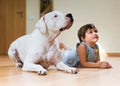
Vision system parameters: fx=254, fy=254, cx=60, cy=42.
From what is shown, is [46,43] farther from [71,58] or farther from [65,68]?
[71,58]

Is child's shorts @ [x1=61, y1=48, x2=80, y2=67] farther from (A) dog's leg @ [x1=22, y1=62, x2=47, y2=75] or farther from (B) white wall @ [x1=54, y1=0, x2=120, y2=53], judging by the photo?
(B) white wall @ [x1=54, y1=0, x2=120, y2=53]

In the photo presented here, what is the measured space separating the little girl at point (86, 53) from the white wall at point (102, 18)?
273 centimetres

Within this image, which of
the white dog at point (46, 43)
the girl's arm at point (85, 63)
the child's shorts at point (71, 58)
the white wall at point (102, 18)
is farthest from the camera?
the white wall at point (102, 18)

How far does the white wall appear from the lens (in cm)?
499

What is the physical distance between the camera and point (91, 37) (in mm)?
2264

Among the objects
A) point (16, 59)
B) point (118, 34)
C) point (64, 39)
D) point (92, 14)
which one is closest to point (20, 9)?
point (64, 39)

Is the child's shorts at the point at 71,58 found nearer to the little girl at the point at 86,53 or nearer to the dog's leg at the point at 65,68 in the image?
the little girl at the point at 86,53

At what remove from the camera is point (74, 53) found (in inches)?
92.0

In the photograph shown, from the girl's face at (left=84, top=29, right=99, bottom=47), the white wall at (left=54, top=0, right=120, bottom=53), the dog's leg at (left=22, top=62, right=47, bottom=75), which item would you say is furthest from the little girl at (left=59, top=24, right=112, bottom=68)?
the white wall at (left=54, top=0, right=120, bottom=53)

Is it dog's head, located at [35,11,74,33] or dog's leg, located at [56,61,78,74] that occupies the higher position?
dog's head, located at [35,11,74,33]

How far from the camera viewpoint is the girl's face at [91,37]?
2256 millimetres

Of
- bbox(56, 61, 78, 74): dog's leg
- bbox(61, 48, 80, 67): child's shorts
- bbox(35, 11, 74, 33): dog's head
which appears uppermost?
bbox(35, 11, 74, 33): dog's head

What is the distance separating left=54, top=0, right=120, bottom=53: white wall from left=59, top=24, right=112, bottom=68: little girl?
2726 mm

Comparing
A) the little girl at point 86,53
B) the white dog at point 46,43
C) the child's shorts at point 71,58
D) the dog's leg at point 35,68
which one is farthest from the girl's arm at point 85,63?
the dog's leg at point 35,68
